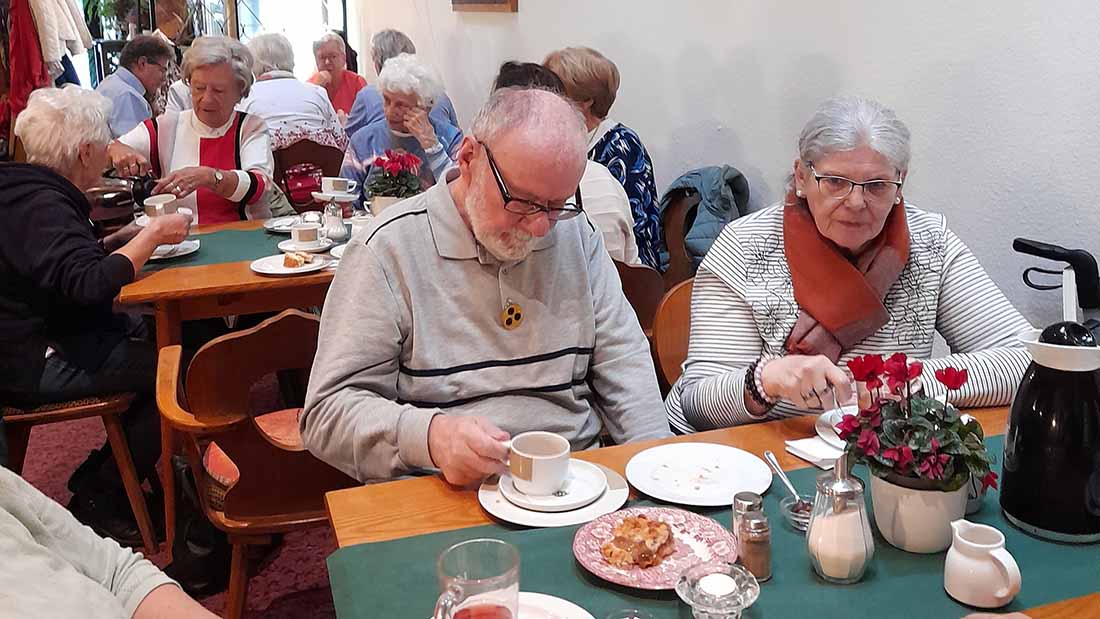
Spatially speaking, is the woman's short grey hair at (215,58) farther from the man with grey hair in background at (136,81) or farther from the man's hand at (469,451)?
the man's hand at (469,451)

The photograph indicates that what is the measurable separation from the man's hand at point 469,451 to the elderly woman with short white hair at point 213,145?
2432 millimetres

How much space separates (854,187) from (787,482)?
628 mm

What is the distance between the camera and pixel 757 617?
3.27 feet

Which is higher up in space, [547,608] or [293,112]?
[293,112]

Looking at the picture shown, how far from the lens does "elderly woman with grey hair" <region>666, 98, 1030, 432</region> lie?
5.40 ft

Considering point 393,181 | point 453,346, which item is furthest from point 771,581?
point 393,181

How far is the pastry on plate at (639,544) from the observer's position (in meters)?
1.08

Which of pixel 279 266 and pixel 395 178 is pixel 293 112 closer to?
pixel 395 178

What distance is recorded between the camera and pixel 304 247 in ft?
9.50

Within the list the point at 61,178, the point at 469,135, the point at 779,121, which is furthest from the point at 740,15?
the point at 61,178

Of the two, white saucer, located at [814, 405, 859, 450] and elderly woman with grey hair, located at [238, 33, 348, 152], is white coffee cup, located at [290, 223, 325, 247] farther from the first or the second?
white saucer, located at [814, 405, 859, 450]

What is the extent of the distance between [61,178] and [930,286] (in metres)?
2.27

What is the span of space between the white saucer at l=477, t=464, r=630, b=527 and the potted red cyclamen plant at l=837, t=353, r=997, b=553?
0.33 meters

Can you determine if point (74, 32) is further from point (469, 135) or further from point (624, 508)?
point (624, 508)
